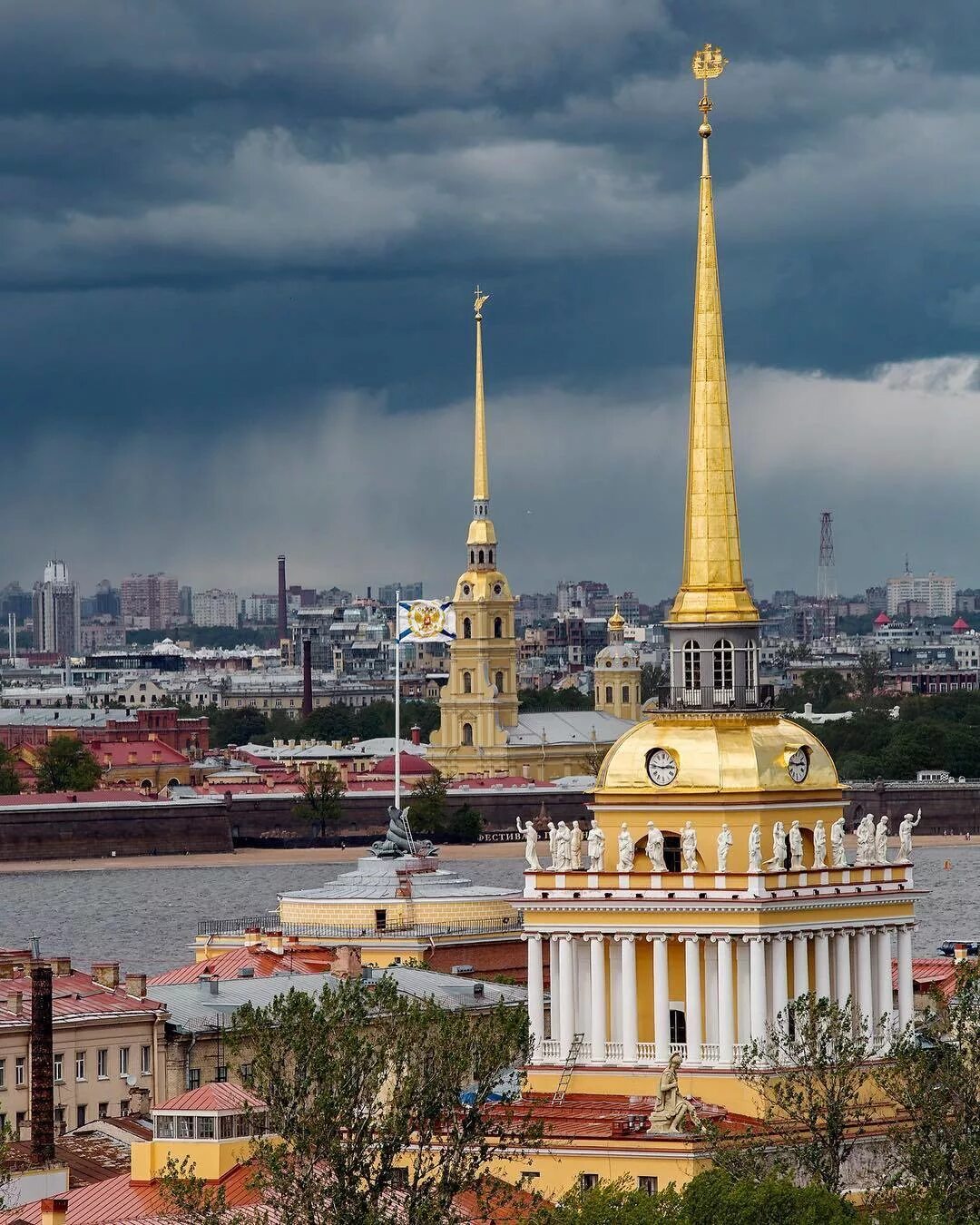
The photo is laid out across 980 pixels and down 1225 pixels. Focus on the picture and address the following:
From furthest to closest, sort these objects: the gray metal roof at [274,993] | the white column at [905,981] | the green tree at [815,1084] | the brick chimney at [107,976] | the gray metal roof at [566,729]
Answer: the gray metal roof at [566,729], the brick chimney at [107,976], the gray metal roof at [274,993], the white column at [905,981], the green tree at [815,1084]

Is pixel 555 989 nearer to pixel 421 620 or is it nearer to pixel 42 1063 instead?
pixel 42 1063

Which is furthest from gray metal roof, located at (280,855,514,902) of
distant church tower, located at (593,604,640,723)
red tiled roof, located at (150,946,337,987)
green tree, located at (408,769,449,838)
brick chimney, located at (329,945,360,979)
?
distant church tower, located at (593,604,640,723)

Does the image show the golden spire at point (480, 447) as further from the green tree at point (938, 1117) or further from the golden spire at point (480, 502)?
the green tree at point (938, 1117)

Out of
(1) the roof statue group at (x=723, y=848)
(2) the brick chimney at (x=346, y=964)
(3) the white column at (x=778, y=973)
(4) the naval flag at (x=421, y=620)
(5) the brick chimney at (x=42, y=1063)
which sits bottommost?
(5) the brick chimney at (x=42, y=1063)

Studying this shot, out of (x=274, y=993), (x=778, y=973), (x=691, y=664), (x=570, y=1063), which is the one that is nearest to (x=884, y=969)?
(x=778, y=973)

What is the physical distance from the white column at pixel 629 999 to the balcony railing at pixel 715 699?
2.23 metres

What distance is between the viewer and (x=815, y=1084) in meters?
32.0

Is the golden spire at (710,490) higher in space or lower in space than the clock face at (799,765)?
higher

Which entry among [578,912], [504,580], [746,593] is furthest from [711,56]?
[504,580]

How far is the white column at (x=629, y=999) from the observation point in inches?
1305

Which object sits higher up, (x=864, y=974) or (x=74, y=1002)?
(x=864, y=974)

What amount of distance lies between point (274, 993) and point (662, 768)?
39.1 feet

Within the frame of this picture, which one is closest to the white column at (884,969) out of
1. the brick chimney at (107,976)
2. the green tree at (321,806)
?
the brick chimney at (107,976)

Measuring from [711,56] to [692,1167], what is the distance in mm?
10638
